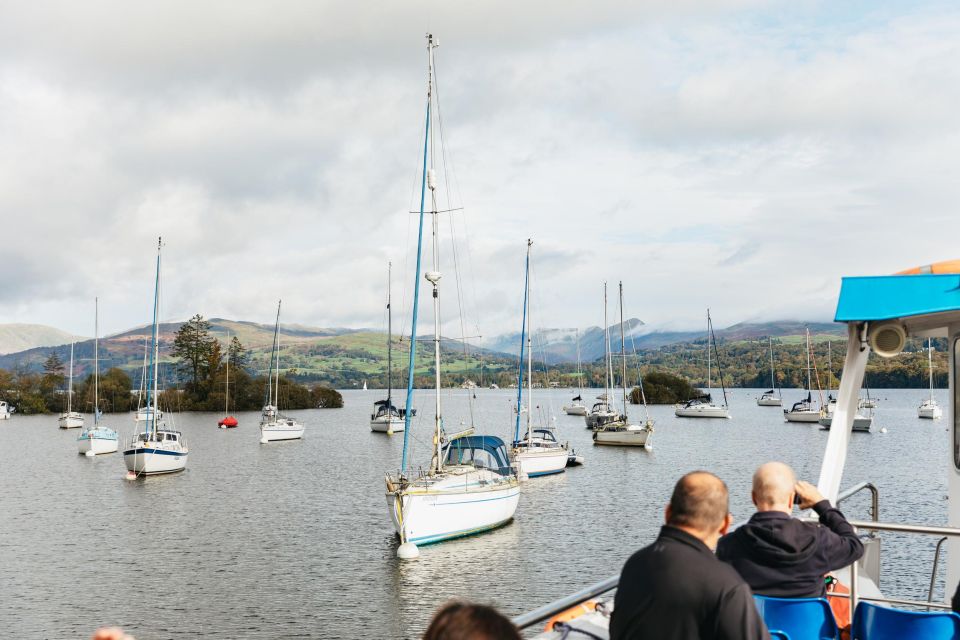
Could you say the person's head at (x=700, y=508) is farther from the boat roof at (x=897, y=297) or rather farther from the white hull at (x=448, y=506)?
the white hull at (x=448, y=506)

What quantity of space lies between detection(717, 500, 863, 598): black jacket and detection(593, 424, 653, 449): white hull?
5882 centimetres

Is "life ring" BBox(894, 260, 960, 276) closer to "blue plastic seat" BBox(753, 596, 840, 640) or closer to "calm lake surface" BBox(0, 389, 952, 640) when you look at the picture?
"blue plastic seat" BBox(753, 596, 840, 640)

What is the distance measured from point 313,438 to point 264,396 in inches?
2153

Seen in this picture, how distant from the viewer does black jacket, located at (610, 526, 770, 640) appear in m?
3.40

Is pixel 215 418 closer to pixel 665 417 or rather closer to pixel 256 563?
pixel 665 417

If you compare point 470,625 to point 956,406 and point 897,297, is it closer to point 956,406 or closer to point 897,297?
point 897,297

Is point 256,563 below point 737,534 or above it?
below

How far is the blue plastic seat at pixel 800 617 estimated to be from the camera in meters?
5.11

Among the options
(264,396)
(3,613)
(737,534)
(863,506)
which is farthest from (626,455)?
(264,396)

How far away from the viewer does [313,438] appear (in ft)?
270

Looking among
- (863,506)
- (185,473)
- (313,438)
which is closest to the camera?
(863,506)

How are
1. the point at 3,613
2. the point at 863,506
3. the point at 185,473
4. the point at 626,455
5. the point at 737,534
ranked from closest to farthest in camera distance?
the point at 737,534
the point at 3,613
the point at 863,506
the point at 185,473
the point at 626,455

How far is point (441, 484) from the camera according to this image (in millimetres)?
26359

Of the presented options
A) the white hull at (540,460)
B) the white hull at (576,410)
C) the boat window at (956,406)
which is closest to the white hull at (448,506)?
the white hull at (540,460)
